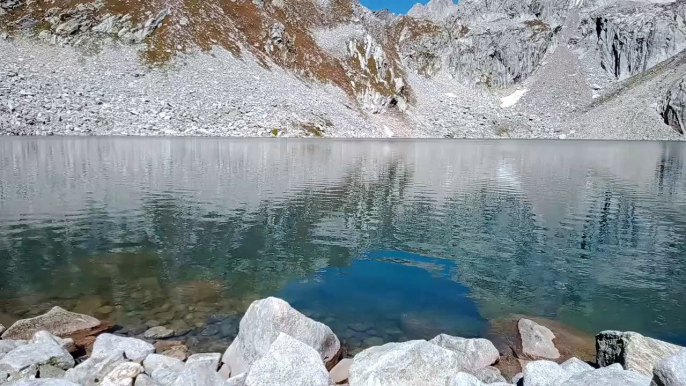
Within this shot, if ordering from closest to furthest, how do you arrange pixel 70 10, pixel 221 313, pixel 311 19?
pixel 221 313, pixel 70 10, pixel 311 19

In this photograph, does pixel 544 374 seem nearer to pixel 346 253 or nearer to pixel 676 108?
pixel 346 253

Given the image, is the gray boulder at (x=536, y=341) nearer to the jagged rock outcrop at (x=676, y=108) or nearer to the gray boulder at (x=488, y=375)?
the gray boulder at (x=488, y=375)

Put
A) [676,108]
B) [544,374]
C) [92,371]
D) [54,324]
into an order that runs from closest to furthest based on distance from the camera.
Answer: [544,374]
[92,371]
[54,324]
[676,108]

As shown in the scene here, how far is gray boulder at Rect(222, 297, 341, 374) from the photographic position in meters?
11.8

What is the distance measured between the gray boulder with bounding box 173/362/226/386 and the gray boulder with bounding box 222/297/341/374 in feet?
2.94

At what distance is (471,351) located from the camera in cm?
1249

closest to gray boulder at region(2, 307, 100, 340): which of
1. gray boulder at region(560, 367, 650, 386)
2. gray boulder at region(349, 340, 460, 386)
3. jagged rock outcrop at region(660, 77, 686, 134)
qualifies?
gray boulder at region(349, 340, 460, 386)

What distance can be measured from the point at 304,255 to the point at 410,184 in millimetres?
25908

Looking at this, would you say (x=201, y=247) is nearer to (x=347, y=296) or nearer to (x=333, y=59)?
(x=347, y=296)

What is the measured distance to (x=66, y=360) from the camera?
11.4 m

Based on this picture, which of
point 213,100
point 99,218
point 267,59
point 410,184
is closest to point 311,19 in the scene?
point 267,59

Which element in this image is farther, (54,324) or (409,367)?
(54,324)

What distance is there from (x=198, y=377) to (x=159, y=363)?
5.19 ft

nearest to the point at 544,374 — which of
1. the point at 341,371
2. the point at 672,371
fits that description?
the point at 672,371
